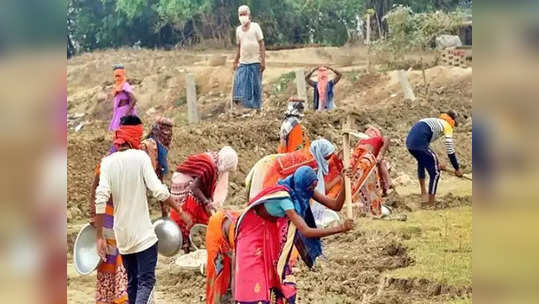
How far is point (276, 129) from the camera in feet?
39.7

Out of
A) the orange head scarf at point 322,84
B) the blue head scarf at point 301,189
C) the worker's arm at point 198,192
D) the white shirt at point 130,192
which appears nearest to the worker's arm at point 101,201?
the white shirt at point 130,192

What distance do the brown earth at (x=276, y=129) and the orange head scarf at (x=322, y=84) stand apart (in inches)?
12.3

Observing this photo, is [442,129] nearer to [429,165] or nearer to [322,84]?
[429,165]

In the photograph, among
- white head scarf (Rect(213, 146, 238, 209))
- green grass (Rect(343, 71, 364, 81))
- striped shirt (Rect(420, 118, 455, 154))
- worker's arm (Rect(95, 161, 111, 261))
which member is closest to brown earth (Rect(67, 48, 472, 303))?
green grass (Rect(343, 71, 364, 81))

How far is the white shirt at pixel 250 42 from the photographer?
11.3 metres

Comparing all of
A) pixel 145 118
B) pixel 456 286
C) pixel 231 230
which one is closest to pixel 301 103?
pixel 456 286

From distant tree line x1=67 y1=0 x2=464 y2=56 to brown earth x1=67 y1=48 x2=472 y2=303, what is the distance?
1.42 feet

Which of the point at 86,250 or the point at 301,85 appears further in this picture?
the point at 301,85

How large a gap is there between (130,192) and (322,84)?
6518 millimetres

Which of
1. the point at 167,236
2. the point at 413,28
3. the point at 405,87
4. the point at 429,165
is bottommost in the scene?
the point at 167,236

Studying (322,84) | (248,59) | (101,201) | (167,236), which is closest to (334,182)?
(167,236)

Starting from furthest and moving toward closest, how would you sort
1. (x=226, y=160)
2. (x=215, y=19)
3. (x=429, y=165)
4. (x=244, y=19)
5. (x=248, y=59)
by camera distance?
(x=215, y=19) < (x=248, y=59) < (x=244, y=19) < (x=429, y=165) < (x=226, y=160)

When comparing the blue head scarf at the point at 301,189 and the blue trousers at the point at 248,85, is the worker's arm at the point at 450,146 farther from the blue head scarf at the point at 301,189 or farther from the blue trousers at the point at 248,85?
the blue head scarf at the point at 301,189

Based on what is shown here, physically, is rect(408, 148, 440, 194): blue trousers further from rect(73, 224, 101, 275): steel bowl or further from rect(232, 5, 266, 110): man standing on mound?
rect(73, 224, 101, 275): steel bowl
